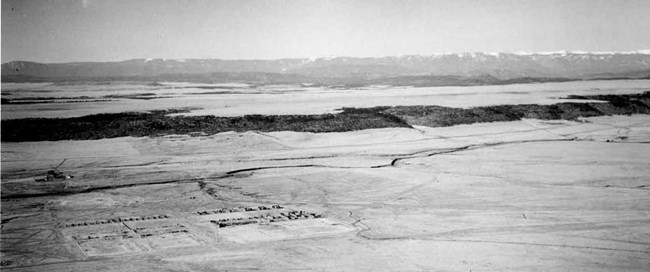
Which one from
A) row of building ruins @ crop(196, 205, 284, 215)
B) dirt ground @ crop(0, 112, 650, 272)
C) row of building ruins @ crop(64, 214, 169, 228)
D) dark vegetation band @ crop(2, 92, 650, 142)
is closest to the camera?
dirt ground @ crop(0, 112, 650, 272)

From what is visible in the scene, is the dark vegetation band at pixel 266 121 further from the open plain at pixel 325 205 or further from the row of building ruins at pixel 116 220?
the row of building ruins at pixel 116 220

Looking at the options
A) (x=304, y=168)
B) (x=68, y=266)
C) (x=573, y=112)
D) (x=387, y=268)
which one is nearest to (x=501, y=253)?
(x=387, y=268)

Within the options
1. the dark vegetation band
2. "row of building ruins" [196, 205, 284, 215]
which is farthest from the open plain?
the dark vegetation band

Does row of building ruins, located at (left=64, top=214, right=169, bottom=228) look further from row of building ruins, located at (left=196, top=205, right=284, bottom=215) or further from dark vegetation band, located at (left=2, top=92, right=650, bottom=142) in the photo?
dark vegetation band, located at (left=2, top=92, right=650, bottom=142)

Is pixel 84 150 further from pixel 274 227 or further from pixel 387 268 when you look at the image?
pixel 387 268

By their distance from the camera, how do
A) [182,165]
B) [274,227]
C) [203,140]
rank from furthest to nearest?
[203,140] → [182,165] → [274,227]

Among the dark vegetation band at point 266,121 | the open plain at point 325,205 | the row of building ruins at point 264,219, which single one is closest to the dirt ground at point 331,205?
the open plain at point 325,205

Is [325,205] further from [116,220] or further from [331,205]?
[116,220]

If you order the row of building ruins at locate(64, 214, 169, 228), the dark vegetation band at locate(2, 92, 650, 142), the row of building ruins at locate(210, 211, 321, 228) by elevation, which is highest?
the dark vegetation band at locate(2, 92, 650, 142)
